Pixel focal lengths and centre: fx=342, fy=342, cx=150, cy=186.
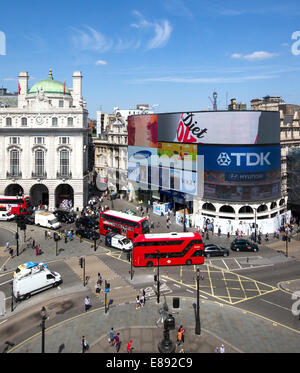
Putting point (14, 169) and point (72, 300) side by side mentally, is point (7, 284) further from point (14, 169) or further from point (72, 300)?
point (14, 169)

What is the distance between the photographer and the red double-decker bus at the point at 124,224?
45597mm

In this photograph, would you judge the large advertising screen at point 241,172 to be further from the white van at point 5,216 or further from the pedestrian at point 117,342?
the pedestrian at point 117,342

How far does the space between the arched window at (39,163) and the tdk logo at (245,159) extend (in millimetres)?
33135

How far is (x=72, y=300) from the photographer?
100 feet

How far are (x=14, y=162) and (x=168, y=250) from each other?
132ft

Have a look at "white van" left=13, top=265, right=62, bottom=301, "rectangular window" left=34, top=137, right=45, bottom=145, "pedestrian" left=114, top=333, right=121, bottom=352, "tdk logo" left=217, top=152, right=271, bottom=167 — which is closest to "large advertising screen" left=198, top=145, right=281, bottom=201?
"tdk logo" left=217, top=152, right=271, bottom=167

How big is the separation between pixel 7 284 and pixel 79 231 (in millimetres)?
17295

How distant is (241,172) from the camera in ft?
177

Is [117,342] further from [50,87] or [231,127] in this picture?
[50,87]

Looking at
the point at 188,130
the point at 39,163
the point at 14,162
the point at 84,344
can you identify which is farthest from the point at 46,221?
the point at 84,344

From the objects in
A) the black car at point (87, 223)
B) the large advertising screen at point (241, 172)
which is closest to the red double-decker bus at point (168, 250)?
the black car at point (87, 223)

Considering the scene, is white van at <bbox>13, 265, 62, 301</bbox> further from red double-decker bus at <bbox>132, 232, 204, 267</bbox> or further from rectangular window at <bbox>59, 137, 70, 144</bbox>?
rectangular window at <bbox>59, 137, 70, 144</bbox>
